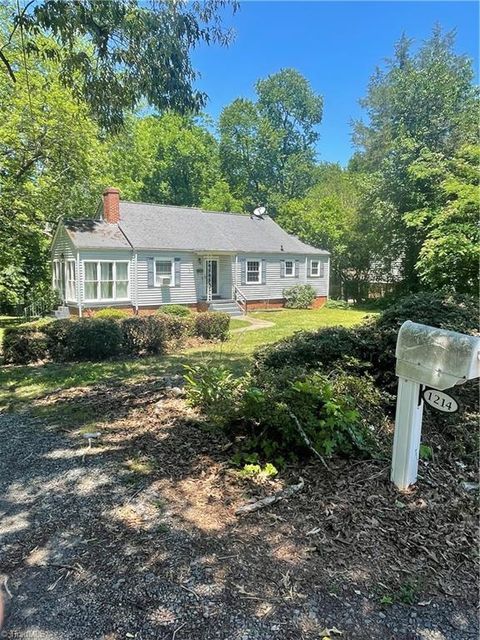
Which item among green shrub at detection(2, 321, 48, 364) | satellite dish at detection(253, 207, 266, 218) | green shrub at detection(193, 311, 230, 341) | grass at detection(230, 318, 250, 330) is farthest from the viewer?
satellite dish at detection(253, 207, 266, 218)

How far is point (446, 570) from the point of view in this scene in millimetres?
2150

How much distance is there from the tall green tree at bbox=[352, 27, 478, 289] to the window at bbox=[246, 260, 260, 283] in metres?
6.58

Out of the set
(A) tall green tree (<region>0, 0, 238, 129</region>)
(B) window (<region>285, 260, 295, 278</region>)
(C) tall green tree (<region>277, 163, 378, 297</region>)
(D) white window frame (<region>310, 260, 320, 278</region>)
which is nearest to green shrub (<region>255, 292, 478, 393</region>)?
(A) tall green tree (<region>0, 0, 238, 129</region>)

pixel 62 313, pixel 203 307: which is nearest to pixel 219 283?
pixel 203 307

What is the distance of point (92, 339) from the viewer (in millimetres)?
8680

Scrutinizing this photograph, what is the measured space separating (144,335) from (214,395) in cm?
587

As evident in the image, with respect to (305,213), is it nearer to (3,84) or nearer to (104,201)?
(104,201)

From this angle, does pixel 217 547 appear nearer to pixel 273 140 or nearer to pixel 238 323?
pixel 238 323

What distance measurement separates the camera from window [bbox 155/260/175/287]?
1838cm

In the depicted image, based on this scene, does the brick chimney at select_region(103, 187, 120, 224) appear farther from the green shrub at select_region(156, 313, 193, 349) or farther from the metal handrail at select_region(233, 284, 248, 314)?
the green shrub at select_region(156, 313, 193, 349)

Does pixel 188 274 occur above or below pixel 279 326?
above

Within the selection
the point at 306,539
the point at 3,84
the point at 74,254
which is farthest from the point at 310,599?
the point at 3,84

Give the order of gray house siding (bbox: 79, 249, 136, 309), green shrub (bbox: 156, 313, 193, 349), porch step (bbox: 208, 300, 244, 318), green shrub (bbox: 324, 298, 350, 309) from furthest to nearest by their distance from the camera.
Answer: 1. green shrub (bbox: 324, 298, 350, 309)
2. porch step (bbox: 208, 300, 244, 318)
3. gray house siding (bbox: 79, 249, 136, 309)
4. green shrub (bbox: 156, 313, 193, 349)

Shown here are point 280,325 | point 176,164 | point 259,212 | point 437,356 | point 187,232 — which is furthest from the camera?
point 176,164
